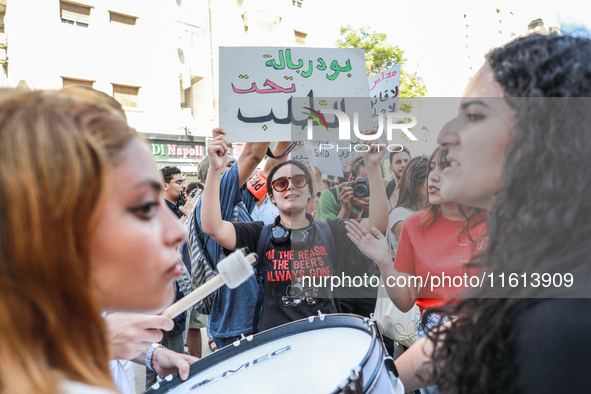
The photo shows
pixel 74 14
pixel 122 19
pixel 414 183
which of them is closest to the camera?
pixel 414 183

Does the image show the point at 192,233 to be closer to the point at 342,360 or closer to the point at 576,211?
the point at 342,360

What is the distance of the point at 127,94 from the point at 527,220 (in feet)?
50.4

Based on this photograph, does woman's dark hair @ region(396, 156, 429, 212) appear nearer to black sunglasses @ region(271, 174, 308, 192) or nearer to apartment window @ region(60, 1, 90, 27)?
black sunglasses @ region(271, 174, 308, 192)

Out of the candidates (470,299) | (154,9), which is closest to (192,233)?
(470,299)

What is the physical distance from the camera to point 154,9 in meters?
14.5

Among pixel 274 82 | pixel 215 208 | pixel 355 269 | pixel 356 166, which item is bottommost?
pixel 355 269

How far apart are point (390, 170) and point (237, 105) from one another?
88.9 inches

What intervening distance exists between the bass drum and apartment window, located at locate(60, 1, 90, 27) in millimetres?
15358

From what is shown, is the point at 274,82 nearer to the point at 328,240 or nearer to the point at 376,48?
the point at 328,240

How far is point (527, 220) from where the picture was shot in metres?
0.77

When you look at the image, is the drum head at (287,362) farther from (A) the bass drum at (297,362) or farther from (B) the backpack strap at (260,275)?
(B) the backpack strap at (260,275)

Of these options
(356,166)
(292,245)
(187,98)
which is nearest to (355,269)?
(292,245)

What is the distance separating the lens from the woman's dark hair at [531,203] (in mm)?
704

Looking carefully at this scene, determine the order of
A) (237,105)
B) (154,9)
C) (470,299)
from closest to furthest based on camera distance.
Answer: (470,299)
(237,105)
(154,9)
